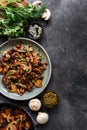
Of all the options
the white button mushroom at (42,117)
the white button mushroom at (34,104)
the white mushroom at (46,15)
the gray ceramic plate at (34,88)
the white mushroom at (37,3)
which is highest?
the white mushroom at (37,3)

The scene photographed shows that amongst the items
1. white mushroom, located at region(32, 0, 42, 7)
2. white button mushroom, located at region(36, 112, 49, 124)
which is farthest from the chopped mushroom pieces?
white mushroom, located at region(32, 0, 42, 7)

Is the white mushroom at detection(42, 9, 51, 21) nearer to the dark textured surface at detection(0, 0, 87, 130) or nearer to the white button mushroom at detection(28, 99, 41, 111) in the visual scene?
the dark textured surface at detection(0, 0, 87, 130)

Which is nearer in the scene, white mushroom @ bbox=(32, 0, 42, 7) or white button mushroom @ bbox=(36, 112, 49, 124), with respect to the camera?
white button mushroom @ bbox=(36, 112, 49, 124)

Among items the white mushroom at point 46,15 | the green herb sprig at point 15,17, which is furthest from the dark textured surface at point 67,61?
the green herb sprig at point 15,17

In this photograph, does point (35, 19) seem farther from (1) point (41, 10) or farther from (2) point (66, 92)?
(2) point (66, 92)

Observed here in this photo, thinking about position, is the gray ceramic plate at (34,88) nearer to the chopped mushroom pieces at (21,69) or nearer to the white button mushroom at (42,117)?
the chopped mushroom pieces at (21,69)

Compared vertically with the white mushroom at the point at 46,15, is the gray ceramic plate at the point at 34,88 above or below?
below

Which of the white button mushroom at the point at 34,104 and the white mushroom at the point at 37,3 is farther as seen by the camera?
the white mushroom at the point at 37,3
